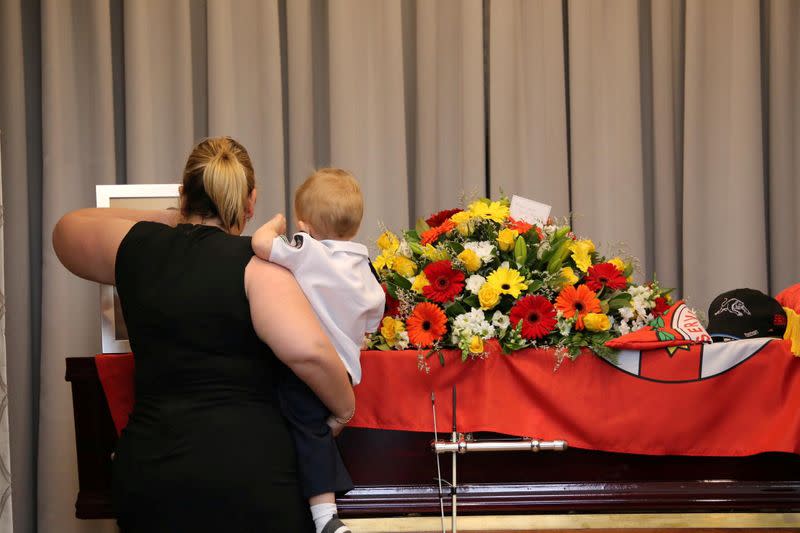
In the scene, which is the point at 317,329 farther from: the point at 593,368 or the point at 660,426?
the point at 660,426

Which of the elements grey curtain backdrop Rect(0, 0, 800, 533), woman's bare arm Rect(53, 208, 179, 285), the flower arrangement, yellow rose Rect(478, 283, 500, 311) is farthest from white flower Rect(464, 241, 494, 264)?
grey curtain backdrop Rect(0, 0, 800, 533)

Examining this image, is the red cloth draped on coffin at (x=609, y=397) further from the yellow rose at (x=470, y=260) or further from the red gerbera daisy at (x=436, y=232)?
the red gerbera daisy at (x=436, y=232)

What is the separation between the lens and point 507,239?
2379 mm

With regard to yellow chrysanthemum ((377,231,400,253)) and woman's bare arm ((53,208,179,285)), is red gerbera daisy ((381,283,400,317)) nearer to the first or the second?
yellow chrysanthemum ((377,231,400,253))

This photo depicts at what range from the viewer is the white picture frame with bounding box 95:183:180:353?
7.98 ft

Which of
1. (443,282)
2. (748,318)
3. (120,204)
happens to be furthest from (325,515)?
(748,318)

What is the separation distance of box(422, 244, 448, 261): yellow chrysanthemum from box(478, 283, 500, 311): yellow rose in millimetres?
161

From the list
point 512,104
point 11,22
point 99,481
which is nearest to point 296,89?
point 512,104

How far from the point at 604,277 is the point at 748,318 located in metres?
0.40

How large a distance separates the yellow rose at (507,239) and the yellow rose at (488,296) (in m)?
0.15

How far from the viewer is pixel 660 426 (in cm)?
222

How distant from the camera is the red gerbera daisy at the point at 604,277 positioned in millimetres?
2373

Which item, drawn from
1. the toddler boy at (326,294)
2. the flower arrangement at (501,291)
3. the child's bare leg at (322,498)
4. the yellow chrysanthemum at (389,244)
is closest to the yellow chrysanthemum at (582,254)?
the flower arrangement at (501,291)

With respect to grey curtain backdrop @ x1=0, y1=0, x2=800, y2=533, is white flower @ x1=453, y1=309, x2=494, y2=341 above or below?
below
